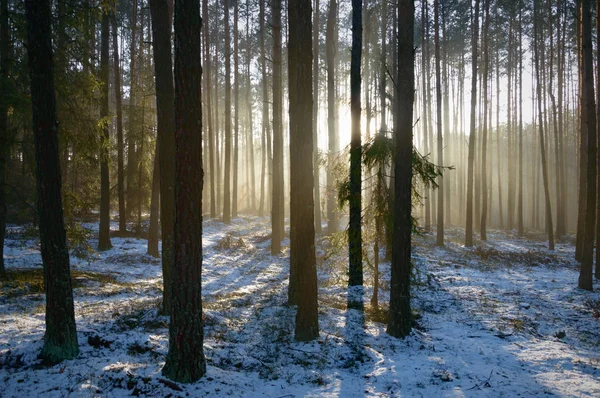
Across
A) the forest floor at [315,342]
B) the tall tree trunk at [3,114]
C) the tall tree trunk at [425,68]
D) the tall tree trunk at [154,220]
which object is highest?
the tall tree trunk at [425,68]

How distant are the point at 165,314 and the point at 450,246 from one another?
56.1ft

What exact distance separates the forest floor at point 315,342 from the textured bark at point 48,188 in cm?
44

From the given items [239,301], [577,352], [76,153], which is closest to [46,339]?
[239,301]

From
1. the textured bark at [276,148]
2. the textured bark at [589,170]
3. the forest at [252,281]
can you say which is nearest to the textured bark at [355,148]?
the forest at [252,281]

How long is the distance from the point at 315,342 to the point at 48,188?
17.1ft

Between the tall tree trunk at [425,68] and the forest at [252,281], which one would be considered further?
the tall tree trunk at [425,68]

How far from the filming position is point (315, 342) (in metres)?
6.81

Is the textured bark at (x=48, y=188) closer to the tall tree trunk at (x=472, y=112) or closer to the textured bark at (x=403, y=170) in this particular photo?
the textured bark at (x=403, y=170)

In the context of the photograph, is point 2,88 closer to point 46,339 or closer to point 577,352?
point 46,339

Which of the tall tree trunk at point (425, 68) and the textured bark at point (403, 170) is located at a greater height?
the tall tree trunk at point (425, 68)

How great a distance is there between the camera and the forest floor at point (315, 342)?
16.7 feet

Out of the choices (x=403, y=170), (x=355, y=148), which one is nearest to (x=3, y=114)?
(x=355, y=148)

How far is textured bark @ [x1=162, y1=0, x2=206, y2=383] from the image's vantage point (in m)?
4.76

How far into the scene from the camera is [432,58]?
103ft
